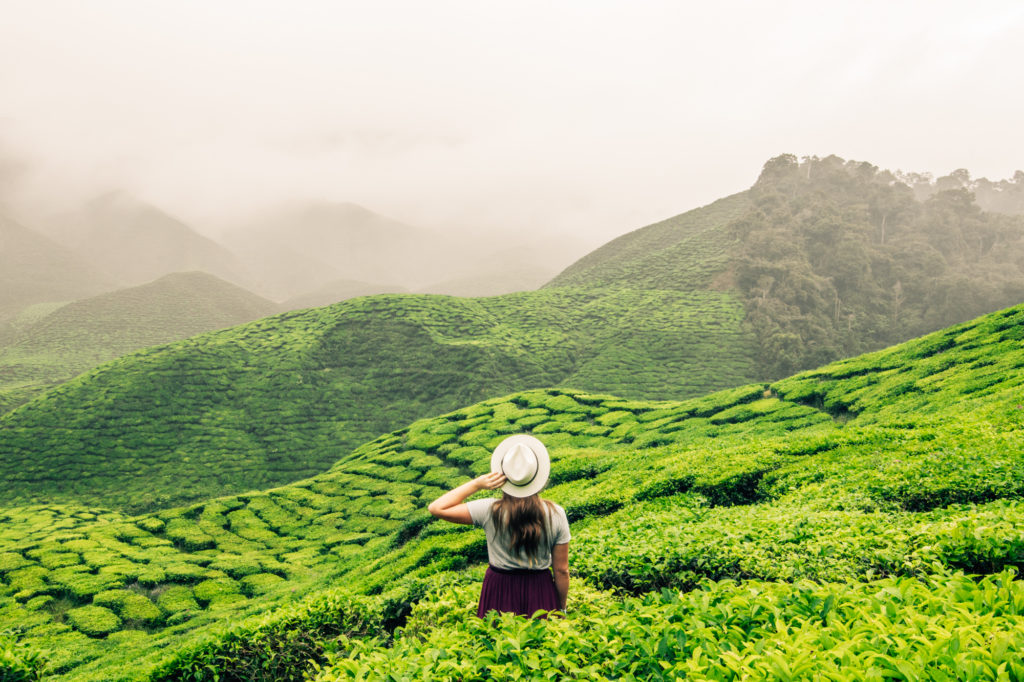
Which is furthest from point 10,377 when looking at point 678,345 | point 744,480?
point 744,480

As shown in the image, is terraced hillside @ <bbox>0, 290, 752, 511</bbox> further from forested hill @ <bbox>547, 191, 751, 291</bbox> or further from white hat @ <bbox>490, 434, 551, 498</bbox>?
white hat @ <bbox>490, 434, 551, 498</bbox>

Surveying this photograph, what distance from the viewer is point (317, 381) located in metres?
27.8

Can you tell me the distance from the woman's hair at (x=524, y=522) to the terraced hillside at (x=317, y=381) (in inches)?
734

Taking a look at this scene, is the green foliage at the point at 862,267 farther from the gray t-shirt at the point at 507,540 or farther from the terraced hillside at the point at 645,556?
the gray t-shirt at the point at 507,540

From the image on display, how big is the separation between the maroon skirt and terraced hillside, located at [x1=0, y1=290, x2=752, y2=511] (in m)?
18.3

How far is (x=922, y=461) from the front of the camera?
6859mm

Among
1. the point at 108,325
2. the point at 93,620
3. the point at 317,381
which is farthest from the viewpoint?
the point at 108,325

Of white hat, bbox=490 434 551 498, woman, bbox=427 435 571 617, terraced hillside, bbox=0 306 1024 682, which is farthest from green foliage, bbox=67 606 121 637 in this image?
white hat, bbox=490 434 551 498

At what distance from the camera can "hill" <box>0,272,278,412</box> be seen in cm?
4338

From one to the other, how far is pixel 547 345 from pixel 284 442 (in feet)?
56.8

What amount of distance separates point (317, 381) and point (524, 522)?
26.2 metres

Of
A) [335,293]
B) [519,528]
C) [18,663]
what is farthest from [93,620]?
[335,293]

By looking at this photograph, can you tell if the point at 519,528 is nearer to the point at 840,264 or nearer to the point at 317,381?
the point at 317,381

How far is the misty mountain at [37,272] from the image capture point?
88.2 metres
